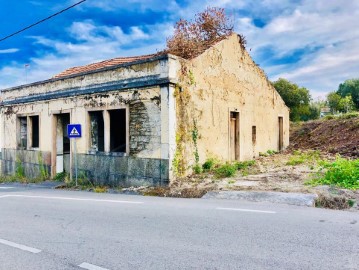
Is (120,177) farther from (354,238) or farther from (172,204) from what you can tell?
(354,238)

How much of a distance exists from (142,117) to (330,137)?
14.6 metres

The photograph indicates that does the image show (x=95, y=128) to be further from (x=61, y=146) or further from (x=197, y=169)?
(x=197, y=169)

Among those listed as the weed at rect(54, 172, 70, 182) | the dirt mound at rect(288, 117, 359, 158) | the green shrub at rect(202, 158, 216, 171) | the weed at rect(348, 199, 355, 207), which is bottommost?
the weed at rect(54, 172, 70, 182)

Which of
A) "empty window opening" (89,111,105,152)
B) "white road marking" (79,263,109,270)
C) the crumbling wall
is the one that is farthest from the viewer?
"empty window opening" (89,111,105,152)

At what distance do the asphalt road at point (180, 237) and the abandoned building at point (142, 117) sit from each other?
3.76 meters

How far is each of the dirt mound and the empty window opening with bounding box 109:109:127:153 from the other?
429 inches

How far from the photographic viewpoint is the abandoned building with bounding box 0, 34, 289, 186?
10.9m

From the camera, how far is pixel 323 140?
67.1 ft

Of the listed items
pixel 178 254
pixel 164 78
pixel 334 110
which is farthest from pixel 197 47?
pixel 334 110

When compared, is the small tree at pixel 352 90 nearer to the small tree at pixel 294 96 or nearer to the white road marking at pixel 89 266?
the small tree at pixel 294 96

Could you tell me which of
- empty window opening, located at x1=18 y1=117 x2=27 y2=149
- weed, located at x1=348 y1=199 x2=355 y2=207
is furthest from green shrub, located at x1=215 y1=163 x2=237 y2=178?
empty window opening, located at x1=18 y1=117 x2=27 y2=149

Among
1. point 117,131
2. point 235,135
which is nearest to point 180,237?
point 117,131

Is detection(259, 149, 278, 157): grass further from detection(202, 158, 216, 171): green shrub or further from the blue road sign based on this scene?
the blue road sign

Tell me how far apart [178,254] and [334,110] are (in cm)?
5299
